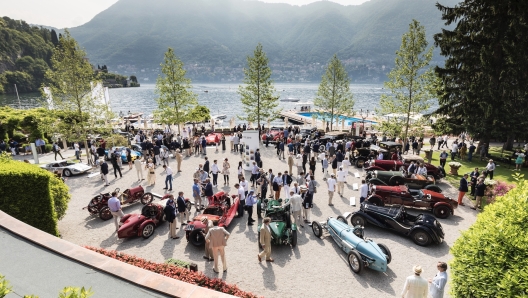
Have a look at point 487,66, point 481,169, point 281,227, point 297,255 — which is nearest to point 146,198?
point 281,227

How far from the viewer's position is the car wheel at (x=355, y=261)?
8180 millimetres

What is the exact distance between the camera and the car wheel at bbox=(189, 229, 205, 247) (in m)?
9.70

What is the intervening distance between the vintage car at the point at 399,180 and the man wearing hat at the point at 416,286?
29.2 feet

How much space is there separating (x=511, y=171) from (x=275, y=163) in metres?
15.3

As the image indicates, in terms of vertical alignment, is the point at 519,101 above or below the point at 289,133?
above

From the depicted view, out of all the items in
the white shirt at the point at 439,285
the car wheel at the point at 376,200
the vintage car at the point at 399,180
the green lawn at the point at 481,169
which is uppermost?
the white shirt at the point at 439,285

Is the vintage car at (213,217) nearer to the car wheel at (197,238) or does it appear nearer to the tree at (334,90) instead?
the car wheel at (197,238)

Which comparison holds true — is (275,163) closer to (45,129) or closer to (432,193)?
(432,193)

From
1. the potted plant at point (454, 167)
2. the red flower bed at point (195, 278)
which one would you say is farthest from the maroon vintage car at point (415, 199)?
the red flower bed at point (195, 278)

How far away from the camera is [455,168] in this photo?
1772 centimetres

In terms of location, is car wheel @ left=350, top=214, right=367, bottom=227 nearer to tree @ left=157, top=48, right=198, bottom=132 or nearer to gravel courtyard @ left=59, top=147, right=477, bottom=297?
gravel courtyard @ left=59, top=147, right=477, bottom=297

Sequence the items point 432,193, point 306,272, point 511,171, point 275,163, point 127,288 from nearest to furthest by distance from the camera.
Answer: point 127,288, point 306,272, point 432,193, point 511,171, point 275,163

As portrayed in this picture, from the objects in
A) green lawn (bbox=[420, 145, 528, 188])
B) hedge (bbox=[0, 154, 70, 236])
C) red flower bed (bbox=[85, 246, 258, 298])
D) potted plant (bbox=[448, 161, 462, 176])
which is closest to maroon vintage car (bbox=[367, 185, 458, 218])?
green lawn (bbox=[420, 145, 528, 188])

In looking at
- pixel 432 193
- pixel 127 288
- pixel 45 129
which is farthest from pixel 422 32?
pixel 45 129
